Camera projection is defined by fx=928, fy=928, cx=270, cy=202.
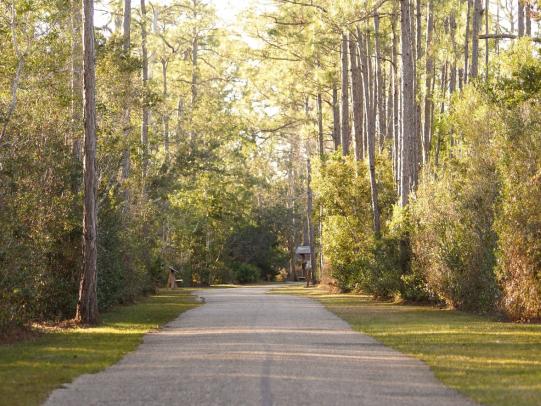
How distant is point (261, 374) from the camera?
11.5 metres

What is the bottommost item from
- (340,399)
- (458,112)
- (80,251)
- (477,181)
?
(340,399)

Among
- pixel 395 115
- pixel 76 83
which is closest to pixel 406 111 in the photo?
pixel 76 83

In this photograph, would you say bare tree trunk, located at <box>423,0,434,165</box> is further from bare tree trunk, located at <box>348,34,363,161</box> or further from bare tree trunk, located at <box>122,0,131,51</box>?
bare tree trunk, located at <box>122,0,131,51</box>

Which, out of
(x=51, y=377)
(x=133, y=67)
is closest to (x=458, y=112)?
(x=133, y=67)

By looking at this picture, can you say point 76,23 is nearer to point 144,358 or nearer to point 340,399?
point 144,358

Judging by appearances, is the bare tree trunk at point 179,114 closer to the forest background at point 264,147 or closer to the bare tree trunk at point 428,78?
the forest background at point 264,147

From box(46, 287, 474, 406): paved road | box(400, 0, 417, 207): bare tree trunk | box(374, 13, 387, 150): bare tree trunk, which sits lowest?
box(46, 287, 474, 406): paved road

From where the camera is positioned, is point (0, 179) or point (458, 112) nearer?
point (0, 179)

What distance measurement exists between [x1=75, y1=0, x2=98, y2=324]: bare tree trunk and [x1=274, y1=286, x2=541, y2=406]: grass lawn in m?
6.06

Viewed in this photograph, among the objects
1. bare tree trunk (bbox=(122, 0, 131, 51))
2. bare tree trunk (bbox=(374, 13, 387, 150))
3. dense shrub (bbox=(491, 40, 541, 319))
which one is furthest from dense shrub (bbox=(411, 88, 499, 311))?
bare tree trunk (bbox=(122, 0, 131, 51))

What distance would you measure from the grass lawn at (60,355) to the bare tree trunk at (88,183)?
2.34 feet

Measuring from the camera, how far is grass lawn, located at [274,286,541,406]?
10.8 metres

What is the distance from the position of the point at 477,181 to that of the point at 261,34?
23.4m

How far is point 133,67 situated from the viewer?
29578 mm
